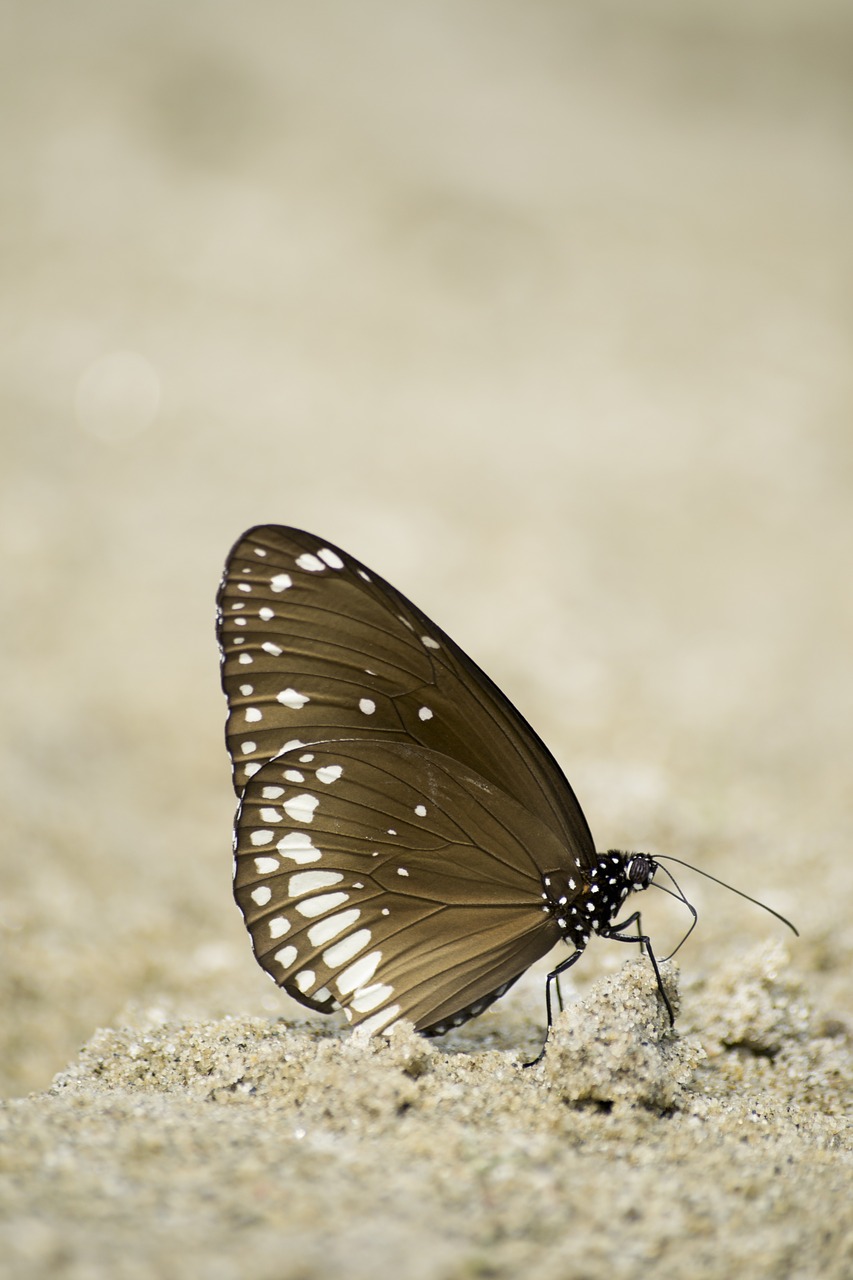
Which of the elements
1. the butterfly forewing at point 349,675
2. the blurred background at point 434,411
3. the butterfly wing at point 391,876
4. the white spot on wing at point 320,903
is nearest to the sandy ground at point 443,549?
the blurred background at point 434,411

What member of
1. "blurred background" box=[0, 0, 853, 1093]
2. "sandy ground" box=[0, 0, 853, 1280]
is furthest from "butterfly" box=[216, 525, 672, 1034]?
"blurred background" box=[0, 0, 853, 1093]

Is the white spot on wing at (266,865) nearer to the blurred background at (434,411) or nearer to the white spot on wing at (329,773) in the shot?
the white spot on wing at (329,773)

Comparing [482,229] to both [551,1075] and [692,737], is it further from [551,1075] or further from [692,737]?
[551,1075]

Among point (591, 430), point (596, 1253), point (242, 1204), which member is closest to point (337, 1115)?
point (242, 1204)

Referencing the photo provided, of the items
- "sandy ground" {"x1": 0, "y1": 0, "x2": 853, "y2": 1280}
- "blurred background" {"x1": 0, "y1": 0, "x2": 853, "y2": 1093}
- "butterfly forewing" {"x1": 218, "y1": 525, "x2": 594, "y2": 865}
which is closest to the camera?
"sandy ground" {"x1": 0, "y1": 0, "x2": 853, "y2": 1280}

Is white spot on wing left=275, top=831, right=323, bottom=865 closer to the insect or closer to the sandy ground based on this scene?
the insect

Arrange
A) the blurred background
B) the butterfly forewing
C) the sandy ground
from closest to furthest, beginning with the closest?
the sandy ground
the butterfly forewing
the blurred background

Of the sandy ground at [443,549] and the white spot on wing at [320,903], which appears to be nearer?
the sandy ground at [443,549]

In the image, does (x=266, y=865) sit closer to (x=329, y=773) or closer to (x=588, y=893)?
(x=329, y=773)

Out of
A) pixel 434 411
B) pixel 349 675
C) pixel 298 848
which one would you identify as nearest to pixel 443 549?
pixel 434 411
